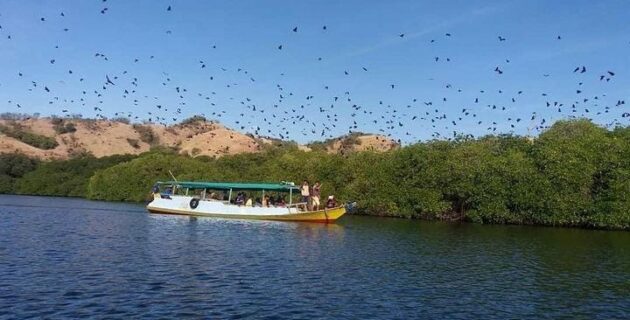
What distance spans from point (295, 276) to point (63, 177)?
5120 inches

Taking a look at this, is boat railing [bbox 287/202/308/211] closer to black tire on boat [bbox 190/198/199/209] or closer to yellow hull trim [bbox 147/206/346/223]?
yellow hull trim [bbox 147/206/346/223]

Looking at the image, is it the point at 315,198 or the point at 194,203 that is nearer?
the point at 315,198

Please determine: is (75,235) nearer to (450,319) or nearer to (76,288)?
(76,288)

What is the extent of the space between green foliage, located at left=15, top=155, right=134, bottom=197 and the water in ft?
328

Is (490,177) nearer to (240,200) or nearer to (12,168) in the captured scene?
(240,200)

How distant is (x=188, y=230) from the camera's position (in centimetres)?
4731

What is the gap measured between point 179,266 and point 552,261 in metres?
22.1

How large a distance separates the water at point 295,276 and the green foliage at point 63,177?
10010 centimetres

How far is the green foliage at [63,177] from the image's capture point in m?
140

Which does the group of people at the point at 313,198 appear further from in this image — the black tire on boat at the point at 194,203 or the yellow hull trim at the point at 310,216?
the black tire on boat at the point at 194,203

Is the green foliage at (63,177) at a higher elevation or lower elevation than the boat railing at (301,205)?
higher

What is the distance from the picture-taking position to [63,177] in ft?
469

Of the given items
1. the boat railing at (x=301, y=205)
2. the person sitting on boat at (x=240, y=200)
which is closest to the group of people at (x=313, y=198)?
the boat railing at (x=301, y=205)

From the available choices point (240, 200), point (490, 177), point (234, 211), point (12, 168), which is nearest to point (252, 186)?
point (240, 200)
